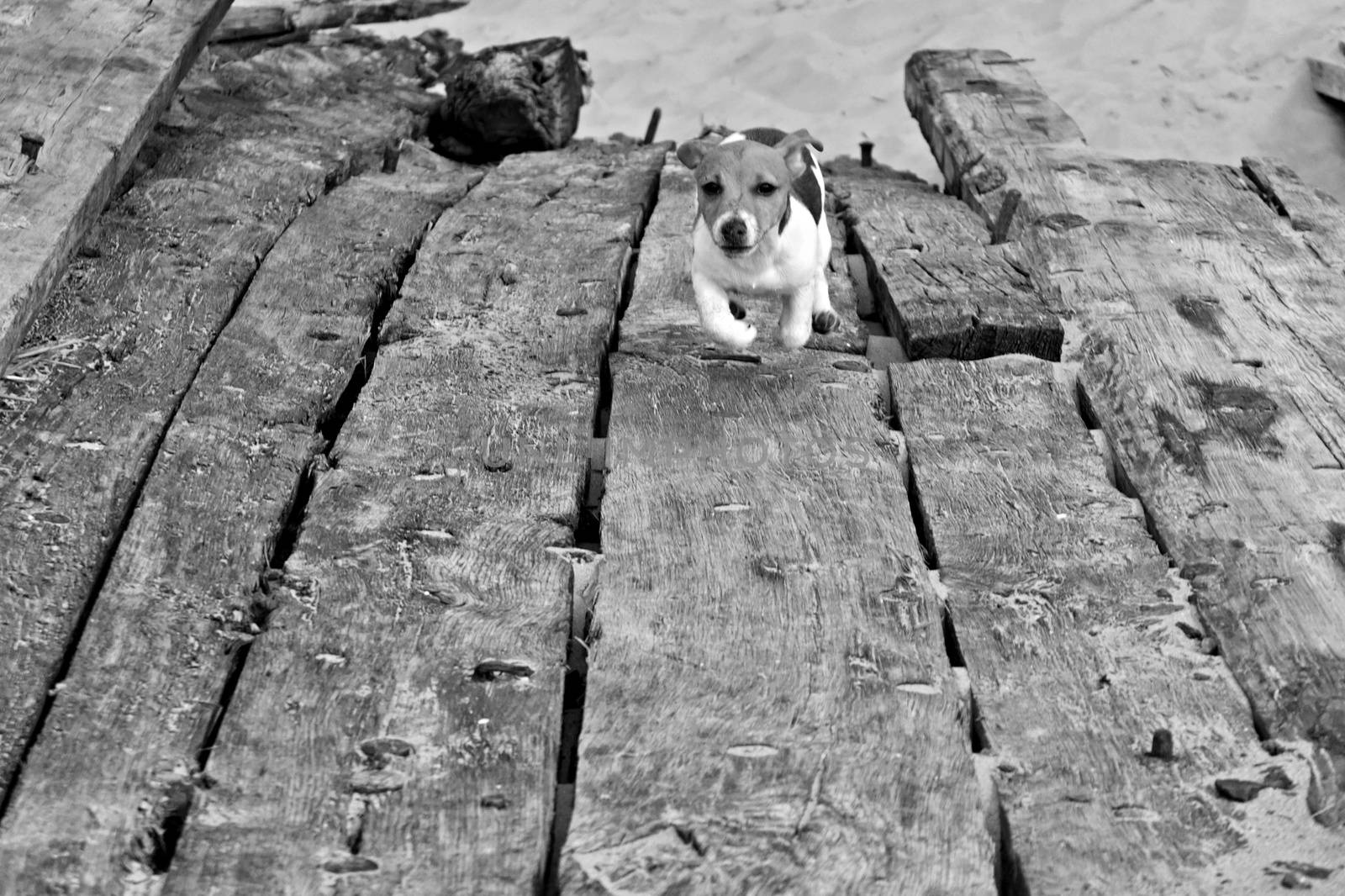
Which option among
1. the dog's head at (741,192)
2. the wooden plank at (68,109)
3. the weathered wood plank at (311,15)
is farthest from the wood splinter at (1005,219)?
the weathered wood plank at (311,15)

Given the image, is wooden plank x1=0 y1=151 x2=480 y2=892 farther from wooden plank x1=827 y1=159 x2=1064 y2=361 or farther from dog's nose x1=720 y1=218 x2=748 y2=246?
wooden plank x1=827 y1=159 x2=1064 y2=361

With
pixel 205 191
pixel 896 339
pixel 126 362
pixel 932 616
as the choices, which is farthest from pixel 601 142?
pixel 932 616

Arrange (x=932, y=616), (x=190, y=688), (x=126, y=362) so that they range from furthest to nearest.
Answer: (x=126, y=362), (x=932, y=616), (x=190, y=688)

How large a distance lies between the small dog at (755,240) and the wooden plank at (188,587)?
93cm

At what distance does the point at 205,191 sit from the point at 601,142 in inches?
92.3

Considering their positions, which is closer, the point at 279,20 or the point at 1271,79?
the point at 279,20

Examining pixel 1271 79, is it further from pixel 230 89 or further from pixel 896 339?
pixel 230 89

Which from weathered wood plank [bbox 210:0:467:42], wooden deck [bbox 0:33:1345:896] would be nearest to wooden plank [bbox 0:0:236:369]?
wooden deck [bbox 0:33:1345:896]

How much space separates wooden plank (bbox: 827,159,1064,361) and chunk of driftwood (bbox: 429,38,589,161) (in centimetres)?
164

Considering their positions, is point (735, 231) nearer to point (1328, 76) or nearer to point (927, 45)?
point (927, 45)

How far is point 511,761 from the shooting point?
7.70 ft

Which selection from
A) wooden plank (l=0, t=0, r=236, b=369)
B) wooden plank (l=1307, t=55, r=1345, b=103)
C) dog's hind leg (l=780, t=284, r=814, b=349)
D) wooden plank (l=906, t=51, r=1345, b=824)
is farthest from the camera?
wooden plank (l=1307, t=55, r=1345, b=103)

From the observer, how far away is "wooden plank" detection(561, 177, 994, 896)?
217 cm

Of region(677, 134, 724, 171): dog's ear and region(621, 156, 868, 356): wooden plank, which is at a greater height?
region(677, 134, 724, 171): dog's ear
